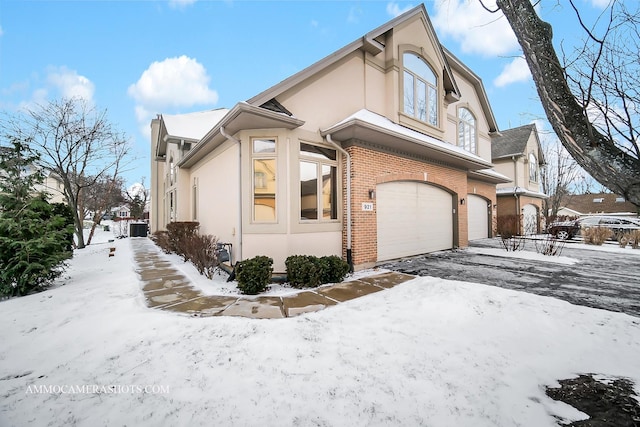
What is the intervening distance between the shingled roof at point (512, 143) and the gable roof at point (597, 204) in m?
21.5

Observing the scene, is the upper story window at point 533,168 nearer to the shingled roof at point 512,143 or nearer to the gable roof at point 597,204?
the shingled roof at point 512,143

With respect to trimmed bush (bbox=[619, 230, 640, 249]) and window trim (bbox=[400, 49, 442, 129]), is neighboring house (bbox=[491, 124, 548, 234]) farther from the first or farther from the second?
window trim (bbox=[400, 49, 442, 129])

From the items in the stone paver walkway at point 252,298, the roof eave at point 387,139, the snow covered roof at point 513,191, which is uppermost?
the roof eave at point 387,139

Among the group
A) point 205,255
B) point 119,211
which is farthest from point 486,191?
point 119,211

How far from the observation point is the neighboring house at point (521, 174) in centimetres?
1791

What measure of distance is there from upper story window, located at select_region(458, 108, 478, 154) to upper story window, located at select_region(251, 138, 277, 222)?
10155 mm

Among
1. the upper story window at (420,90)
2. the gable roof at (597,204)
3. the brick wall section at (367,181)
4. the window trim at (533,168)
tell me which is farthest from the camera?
the gable roof at (597,204)

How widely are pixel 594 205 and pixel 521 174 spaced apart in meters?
32.1

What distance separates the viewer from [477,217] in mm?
14758

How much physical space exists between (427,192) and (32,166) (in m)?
11.4

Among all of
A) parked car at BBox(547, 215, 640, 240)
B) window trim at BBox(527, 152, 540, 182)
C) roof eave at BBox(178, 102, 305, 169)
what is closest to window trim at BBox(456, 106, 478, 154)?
parked car at BBox(547, 215, 640, 240)

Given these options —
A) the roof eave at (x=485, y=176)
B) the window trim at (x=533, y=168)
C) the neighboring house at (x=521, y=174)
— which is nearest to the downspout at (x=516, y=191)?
the neighboring house at (x=521, y=174)

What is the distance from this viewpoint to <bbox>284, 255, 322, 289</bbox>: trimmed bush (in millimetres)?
5762

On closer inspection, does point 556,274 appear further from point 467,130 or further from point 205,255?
point 205,255
